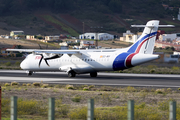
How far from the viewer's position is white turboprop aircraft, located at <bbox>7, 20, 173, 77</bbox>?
123 feet

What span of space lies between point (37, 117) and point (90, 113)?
23.3ft

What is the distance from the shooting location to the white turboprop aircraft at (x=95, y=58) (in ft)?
123

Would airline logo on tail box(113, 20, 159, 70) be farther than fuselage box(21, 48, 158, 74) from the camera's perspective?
No

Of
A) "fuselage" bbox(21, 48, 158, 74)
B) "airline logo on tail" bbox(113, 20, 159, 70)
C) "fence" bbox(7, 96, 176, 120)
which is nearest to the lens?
"fence" bbox(7, 96, 176, 120)

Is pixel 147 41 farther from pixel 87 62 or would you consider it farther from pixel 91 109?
pixel 91 109

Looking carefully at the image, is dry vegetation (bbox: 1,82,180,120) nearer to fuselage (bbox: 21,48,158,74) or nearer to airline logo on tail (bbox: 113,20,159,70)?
airline logo on tail (bbox: 113,20,159,70)

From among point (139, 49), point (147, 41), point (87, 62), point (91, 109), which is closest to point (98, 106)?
point (91, 109)

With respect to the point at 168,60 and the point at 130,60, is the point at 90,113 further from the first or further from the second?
the point at 168,60

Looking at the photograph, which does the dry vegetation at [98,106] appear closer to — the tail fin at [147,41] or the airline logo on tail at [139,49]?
the airline logo on tail at [139,49]

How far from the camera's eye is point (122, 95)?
23594 millimetres

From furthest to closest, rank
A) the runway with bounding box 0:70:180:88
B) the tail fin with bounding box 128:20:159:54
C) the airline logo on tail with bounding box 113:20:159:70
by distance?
the tail fin with bounding box 128:20:159:54, the airline logo on tail with bounding box 113:20:159:70, the runway with bounding box 0:70:180:88

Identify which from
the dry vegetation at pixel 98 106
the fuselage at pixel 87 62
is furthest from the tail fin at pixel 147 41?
the dry vegetation at pixel 98 106

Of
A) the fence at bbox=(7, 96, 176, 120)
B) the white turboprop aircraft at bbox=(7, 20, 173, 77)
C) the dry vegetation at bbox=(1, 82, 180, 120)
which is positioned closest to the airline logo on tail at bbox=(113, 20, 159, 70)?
Answer: the white turboprop aircraft at bbox=(7, 20, 173, 77)

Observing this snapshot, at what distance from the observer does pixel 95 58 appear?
39.7 metres
